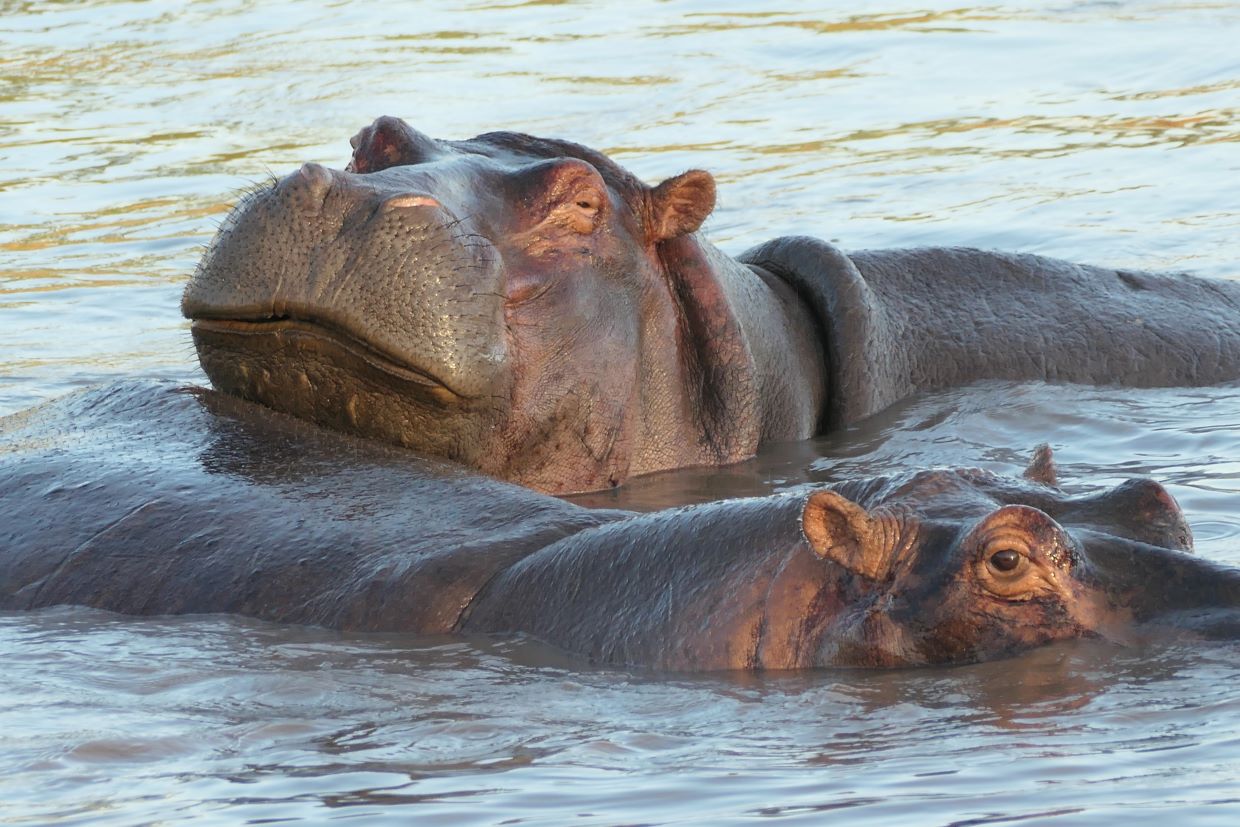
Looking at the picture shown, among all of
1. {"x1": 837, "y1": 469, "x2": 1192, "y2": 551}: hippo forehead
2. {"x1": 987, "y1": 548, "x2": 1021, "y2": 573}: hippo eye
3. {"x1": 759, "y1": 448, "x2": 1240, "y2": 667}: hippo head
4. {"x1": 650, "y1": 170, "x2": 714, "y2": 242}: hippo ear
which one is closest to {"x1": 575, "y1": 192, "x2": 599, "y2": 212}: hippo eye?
{"x1": 650, "y1": 170, "x2": 714, "y2": 242}: hippo ear

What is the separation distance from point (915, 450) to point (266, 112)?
9.05m

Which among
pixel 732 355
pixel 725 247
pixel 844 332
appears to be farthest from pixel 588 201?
pixel 725 247

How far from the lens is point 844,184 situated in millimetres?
13664

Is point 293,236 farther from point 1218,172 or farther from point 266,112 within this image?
point 266,112

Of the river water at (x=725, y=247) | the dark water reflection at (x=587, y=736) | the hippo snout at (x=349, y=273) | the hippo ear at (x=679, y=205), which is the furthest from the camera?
the hippo ear at (x=679, y=205)

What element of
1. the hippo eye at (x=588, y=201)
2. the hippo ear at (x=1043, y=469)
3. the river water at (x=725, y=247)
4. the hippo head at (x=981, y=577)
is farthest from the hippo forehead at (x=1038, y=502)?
the hippo eye at (x=588, y=201)

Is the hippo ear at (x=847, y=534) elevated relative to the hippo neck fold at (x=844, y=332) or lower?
elevated

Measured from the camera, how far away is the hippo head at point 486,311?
636 centimetres

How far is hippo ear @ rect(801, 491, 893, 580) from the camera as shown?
4.65 metres

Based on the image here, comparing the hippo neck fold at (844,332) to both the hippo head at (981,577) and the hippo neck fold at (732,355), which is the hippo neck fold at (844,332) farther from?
the hippo head at (981,577)

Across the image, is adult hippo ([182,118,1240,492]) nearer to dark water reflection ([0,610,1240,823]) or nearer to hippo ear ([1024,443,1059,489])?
dark water reflection ([0,610,1240,823])

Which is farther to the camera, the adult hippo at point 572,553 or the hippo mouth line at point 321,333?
the hippo mouth line at point 321,333

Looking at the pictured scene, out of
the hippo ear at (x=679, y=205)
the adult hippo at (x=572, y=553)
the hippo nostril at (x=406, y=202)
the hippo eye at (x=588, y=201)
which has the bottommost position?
the adult hippo at (x=572, y=553)

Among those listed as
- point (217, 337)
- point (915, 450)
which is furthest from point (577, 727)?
point (915, 450)
